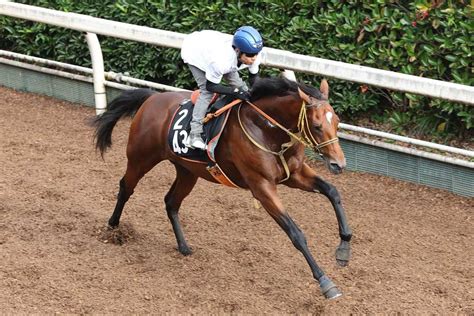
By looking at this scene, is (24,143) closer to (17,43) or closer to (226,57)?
(17,43)

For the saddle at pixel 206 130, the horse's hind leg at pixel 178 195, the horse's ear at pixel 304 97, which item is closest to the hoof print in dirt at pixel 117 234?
the horse's hind leg at pixel 178 195

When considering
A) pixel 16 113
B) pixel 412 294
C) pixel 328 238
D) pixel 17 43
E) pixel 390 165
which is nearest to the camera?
pixel 412 294

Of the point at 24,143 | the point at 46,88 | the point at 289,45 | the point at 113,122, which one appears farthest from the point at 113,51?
the point at 113,122

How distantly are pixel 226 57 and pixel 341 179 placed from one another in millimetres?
2687

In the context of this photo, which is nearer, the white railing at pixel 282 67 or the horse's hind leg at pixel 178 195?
the horse's hind leg at pixel 178 195

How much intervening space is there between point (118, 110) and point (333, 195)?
2.26 meters

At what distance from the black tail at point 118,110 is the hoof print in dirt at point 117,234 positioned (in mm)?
695

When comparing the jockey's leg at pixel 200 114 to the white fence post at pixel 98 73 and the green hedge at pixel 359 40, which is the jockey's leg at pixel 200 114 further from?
the white fence post at pixel 98 73

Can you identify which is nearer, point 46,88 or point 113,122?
point 113,122

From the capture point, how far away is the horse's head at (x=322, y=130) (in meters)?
6.30

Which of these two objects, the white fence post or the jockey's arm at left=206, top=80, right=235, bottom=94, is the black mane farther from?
the white fence post

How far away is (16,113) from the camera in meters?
11.2

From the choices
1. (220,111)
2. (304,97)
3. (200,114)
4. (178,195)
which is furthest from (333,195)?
(178,195)

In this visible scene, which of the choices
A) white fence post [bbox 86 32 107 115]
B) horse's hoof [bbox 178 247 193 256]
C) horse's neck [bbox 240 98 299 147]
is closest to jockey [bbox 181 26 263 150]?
horse's neck [bbox 240 98 299 147]
